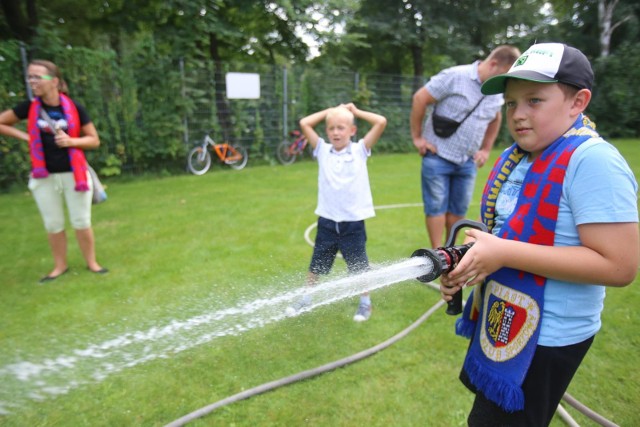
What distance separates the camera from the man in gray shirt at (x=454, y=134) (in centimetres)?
408

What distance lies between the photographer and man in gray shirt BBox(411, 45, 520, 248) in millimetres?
4078

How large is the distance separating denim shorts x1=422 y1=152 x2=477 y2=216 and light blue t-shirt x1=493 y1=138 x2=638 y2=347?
277 cm

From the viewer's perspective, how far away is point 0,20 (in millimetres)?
10484

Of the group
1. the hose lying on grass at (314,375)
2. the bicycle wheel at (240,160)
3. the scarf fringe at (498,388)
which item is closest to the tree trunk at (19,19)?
the bicycle wheel at (240,160)

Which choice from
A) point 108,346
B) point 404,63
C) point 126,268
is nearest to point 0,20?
point 126,268

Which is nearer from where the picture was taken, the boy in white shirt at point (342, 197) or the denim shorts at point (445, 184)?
the boy in white shirt at point (342, 197)

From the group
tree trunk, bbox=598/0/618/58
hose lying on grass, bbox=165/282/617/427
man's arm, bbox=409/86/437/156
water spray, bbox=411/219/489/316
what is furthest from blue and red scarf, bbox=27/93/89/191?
tree trunk, bbox=598/0/618/58

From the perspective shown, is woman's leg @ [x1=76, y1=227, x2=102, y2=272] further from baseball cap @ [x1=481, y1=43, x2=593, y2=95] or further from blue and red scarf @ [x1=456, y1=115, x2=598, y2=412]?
baseball cap @ [x1=481, y1=43, x2=593, y2=95]

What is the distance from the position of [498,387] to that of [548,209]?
2.08ft

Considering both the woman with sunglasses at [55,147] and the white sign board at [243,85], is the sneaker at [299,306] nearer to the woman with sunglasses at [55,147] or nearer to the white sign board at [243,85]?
Result: the woman with sunglasses at [55,147]

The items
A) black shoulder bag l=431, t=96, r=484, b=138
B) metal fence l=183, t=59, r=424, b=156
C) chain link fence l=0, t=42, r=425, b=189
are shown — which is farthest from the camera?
metal fence l=183, t=59, r=424, b=156

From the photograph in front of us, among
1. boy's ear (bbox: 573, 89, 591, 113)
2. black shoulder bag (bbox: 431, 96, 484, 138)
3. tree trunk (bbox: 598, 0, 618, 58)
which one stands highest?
tree trunk (bbox: 598, 0, 618, 58)

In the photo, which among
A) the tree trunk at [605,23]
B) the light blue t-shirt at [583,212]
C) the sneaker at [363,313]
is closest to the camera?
the light blue t-shirt at [583,212]

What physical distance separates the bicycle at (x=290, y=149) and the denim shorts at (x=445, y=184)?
28.4 feet
